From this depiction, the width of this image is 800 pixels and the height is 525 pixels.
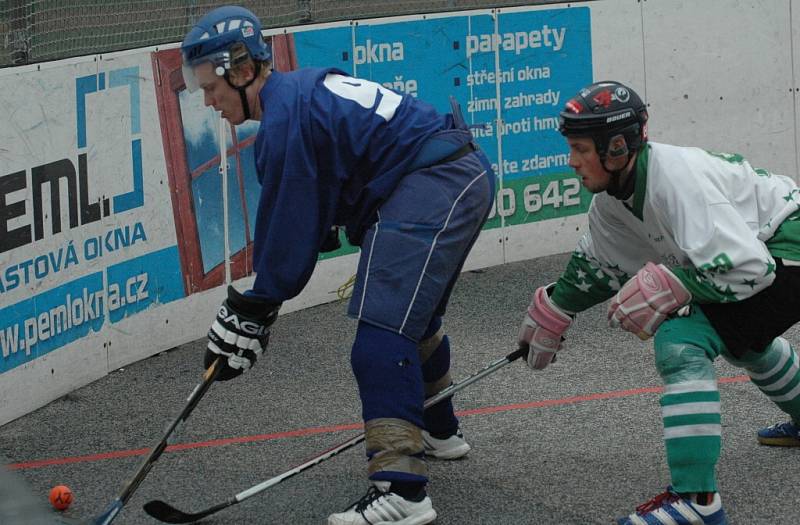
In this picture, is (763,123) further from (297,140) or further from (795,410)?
(297,140)

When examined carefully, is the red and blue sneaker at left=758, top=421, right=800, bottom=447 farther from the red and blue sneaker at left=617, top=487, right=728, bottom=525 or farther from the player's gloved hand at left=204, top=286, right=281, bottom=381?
the player's gloved hand at left=204, top=286, right=281, bottom=381

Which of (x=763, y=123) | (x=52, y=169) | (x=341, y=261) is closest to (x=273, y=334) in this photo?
(x=341, y=261)

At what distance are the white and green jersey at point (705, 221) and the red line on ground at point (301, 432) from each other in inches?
45.3

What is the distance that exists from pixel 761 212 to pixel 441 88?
3921 millimetres

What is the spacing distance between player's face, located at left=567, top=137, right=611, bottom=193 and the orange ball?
198 centimetres

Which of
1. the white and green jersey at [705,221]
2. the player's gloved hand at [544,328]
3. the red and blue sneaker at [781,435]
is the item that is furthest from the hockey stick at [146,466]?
the red and blue sneaker at [781,435]

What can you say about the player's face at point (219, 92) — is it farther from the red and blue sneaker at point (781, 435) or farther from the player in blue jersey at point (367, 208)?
the red and blue sneaker at point (781, 435)

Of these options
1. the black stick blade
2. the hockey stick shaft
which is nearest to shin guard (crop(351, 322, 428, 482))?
the hockey stick shaft

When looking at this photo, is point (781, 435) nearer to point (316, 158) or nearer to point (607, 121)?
point (607, 121)

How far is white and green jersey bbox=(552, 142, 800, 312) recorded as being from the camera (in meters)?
3.89

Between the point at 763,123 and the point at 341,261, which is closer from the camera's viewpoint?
the point at 341,261

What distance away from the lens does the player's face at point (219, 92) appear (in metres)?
4.12

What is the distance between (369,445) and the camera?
4.05 metres

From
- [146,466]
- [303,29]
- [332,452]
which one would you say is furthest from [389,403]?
[303,29]
